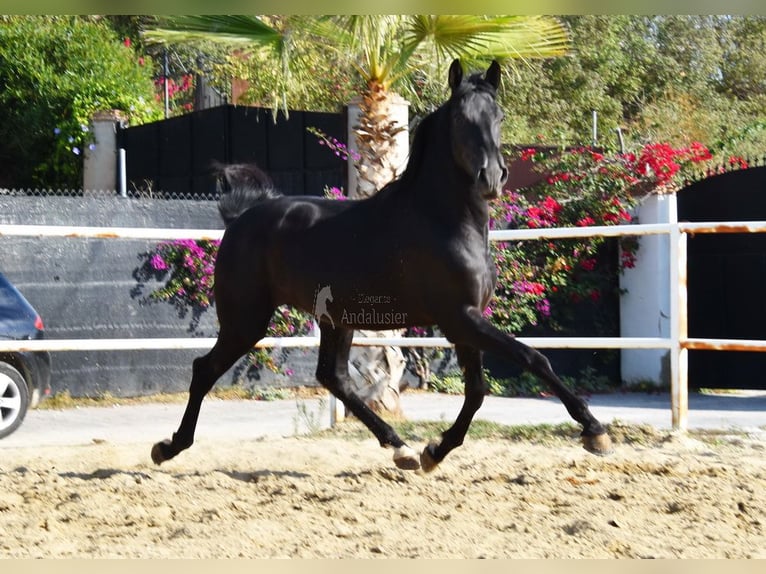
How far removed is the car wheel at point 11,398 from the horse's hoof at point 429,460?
3.34m

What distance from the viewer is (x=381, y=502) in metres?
4.73

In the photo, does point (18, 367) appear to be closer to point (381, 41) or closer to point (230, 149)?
point (381, 41)

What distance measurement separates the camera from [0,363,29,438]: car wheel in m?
6.99

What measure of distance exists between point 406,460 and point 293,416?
3.14 metres

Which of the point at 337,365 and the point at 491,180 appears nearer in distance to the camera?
the point at 491,180

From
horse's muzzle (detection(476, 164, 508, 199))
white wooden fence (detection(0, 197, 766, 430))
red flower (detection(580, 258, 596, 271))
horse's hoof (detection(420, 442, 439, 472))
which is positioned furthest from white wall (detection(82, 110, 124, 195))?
horse's muzzle (detection(476, 164, 508, 199))

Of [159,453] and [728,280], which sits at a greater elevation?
[728,280]

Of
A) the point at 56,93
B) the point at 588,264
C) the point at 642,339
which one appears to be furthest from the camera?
the point at 56,93

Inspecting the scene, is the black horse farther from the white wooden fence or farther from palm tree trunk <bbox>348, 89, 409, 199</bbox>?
palm tree trunk <bbox>348, 89, 409, 199</bbox>

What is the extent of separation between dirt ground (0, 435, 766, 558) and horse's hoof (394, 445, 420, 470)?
0.22ft

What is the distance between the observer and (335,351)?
5.92 meters

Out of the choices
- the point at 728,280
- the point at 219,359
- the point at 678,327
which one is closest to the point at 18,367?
the point at 219,359

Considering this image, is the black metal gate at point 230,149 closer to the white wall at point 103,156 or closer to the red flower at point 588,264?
the white wall at point 103,156

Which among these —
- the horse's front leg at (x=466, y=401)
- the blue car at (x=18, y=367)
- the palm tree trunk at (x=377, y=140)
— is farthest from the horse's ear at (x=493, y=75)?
the blue car at (x=18, y=367)
